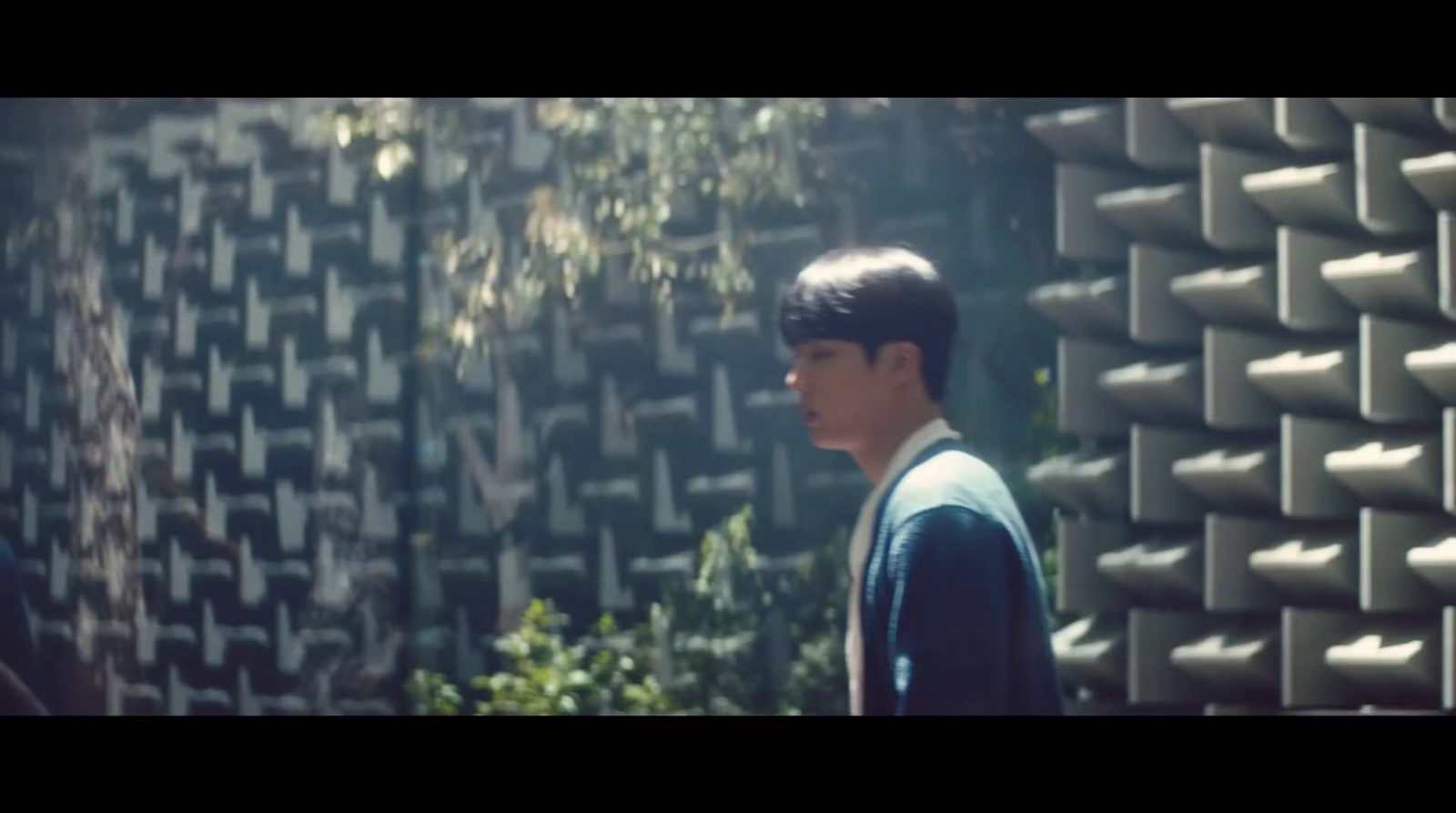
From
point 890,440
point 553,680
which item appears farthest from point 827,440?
point 553,680

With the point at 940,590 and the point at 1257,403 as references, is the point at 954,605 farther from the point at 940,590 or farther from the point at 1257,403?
the point at 1257,403

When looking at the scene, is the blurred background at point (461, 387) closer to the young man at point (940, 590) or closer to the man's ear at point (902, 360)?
the man's ear at point (902, 360)

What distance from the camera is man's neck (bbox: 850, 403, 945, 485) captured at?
2.45 metres

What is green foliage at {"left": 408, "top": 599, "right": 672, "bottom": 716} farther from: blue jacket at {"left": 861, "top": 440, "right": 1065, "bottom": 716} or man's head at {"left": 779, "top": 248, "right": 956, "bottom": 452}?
blue jacket at {"left": 861, "top": 440, "right": 1065, "bottom": 716}

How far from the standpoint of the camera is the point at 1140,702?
4.13 m

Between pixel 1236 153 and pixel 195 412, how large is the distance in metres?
2.29

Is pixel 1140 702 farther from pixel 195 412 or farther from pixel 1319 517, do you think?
pixel 195 412

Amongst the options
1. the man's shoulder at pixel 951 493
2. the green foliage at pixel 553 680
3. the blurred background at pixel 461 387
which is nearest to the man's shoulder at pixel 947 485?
the man's shoulder at pixel 951 493

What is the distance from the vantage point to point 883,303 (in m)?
2.54

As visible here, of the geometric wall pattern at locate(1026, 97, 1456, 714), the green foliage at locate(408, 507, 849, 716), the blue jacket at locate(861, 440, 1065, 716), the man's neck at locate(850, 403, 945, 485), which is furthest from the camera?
the green foliage at locate(408, 507, 849, 716)

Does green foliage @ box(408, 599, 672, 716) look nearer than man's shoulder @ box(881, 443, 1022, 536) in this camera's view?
No

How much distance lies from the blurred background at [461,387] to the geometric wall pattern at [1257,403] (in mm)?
124

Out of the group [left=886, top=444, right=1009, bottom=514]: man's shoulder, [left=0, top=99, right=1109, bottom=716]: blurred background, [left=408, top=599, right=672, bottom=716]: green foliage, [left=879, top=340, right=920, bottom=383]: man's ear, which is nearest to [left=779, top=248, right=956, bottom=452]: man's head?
[left=879, top=340, right=920, bottom=383]: man's ear

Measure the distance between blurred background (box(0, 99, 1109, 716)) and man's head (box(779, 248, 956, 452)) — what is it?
162cm
